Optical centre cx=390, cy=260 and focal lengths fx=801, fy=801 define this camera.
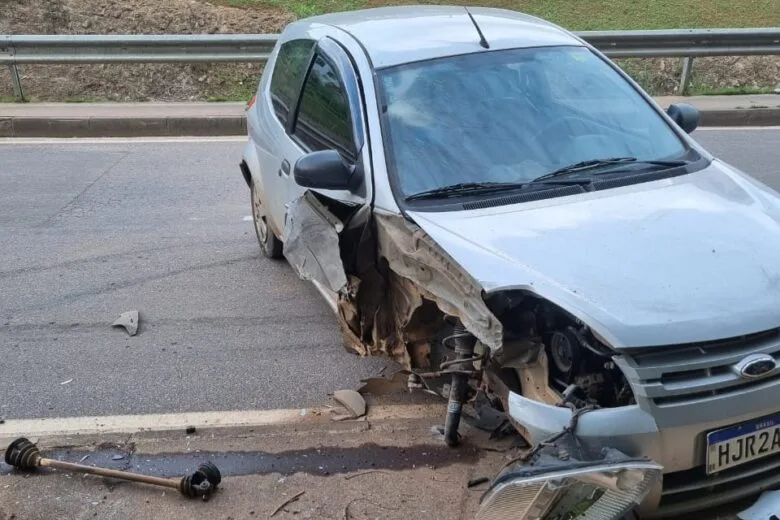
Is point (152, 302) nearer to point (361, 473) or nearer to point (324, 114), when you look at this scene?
point (324, 114)

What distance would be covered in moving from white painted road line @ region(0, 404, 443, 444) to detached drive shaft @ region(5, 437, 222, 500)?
0.31 m

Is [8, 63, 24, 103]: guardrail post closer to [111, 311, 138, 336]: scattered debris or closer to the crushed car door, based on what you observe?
[111, 311, 138, 336]: scattered debris

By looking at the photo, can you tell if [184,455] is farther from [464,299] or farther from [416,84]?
[416,84]

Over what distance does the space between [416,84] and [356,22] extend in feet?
3.05

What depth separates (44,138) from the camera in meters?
10.0

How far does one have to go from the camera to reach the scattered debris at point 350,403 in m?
3.99

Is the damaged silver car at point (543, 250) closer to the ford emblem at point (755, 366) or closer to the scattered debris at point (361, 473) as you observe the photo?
the ford emblem at point (755, 366)

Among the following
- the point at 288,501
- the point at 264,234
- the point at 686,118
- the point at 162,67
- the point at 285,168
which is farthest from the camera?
the point at 162,67

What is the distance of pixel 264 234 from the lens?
602 cm

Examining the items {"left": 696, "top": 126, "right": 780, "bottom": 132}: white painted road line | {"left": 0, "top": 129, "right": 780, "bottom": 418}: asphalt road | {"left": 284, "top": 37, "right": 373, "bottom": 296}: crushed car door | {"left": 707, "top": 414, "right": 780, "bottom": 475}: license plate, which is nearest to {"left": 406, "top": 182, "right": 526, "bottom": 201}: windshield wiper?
{"left": 284, "top": 37, "right": 373, "bottom": 296}: crushed car door

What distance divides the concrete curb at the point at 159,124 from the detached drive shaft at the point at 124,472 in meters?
6.98

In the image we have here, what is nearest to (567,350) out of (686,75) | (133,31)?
(686,75)

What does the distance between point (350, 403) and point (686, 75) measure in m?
9.06

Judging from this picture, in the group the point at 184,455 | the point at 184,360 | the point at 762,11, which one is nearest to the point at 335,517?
the point at 184,455
